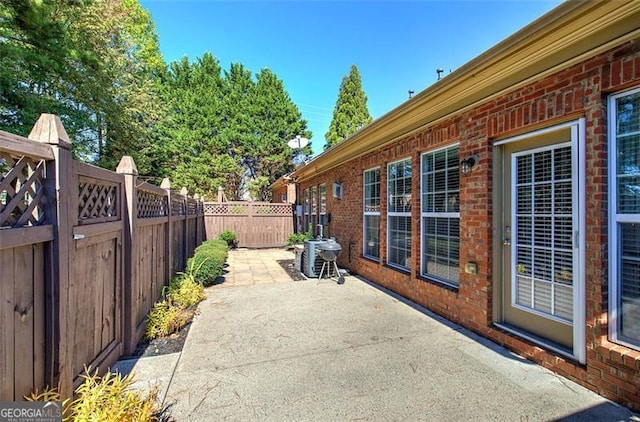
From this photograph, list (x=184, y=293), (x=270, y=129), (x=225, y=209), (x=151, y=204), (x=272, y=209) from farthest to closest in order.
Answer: (x=270, y=129)
(x=272, y=209)
(x=225, y=209)
(x=184, y=293)
(x=151, y=204)

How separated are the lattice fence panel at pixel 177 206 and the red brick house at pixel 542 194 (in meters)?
4.15

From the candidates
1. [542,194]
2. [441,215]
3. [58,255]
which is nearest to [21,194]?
[58,255]

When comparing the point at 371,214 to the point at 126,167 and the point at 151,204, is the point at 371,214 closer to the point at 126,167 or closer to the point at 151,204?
the point at 151,204

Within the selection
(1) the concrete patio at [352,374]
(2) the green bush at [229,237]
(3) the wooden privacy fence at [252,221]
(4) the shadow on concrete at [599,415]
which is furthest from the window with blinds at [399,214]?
(3) the wooden privacy fence at [252,221]

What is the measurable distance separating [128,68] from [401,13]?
13193 millimetres

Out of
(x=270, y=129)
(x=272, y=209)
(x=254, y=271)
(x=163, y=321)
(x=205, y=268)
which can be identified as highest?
(x=270, y=129)

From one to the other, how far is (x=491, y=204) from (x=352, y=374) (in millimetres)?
2417

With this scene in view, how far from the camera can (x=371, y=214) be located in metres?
6.64

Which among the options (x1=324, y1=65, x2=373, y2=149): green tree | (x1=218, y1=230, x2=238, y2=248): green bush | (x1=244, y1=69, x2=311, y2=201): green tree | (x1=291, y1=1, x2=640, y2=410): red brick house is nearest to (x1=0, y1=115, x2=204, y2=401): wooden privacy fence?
(x1=291, y1=1, x2=640, y2=410): red brick house

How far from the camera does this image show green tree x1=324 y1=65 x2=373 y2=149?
23859mm

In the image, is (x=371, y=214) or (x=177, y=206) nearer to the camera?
(x=177, y=206)

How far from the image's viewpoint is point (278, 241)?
45.4 ft

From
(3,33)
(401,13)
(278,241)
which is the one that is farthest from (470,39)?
(3,33)

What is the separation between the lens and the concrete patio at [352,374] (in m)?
2.29
